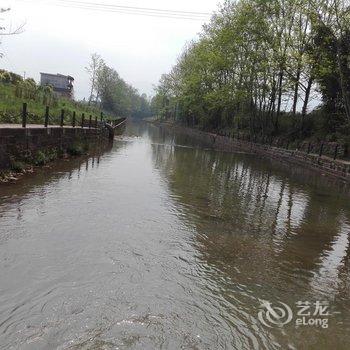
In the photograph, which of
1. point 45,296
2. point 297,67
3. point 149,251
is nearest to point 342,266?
point 149,251

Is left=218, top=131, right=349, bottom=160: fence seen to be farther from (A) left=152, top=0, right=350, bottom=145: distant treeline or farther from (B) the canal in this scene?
(B) the canal

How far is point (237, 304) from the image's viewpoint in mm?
5598

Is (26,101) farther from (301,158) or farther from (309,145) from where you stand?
(309,145)

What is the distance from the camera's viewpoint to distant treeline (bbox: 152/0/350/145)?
29.7 meters

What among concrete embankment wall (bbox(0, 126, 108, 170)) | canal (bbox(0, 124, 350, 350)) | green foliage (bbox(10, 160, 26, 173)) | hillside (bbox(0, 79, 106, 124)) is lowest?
canal (bbox(0, 124, 350, 350))

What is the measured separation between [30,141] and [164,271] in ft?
31.7

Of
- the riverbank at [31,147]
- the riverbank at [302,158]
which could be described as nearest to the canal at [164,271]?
the riverbank at [31,147]

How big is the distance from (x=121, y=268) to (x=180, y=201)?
5363 mm

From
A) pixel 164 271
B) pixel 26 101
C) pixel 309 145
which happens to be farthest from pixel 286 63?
pixel 164 271

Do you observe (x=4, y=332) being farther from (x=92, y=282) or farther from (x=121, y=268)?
(x=121, y=268)

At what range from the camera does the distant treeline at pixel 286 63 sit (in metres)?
29.7

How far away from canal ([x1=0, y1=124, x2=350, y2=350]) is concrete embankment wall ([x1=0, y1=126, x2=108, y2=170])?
1231mm

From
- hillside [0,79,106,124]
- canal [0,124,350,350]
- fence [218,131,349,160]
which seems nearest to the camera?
canal [0,124,350,350]

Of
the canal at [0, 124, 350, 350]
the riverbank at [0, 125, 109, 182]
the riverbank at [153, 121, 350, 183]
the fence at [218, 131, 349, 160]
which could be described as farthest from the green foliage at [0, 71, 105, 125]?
the fence at [218, 131, 349, 160]
